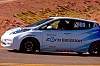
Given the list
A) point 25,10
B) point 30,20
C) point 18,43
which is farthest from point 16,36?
point 25,10

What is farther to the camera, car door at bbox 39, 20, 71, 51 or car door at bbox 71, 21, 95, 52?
car door at bbox 71, 21, 95, 52

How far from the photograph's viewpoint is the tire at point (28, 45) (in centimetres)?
1530

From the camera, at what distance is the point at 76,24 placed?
634 inches

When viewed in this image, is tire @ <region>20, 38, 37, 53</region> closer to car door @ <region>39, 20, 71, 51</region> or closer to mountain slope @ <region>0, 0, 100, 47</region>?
car door @ <region>39, 20, 71, 51</region>

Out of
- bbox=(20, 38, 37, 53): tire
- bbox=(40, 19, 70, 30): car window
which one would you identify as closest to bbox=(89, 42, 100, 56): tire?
bbox=(40, 19, 70, 30): car window

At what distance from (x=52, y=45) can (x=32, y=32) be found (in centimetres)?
96

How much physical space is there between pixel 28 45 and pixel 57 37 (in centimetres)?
120

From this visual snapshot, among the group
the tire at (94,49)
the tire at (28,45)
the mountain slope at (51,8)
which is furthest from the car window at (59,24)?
the mountain slope at (51,8)

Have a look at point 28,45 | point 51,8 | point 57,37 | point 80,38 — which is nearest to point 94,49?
point 80,38

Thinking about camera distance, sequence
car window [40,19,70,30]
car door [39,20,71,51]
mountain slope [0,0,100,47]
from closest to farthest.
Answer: car door [39,20,71,51] → car window [40,19,70,30] → mountain slope [0,0,100,47]

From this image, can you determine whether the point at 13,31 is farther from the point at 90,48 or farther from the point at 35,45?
the point at 90,48

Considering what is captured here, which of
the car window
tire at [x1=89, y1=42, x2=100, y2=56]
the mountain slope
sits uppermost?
the mountain slope

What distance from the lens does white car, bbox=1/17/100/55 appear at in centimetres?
1529

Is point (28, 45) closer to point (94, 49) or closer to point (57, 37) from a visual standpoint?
point (57, 37)
